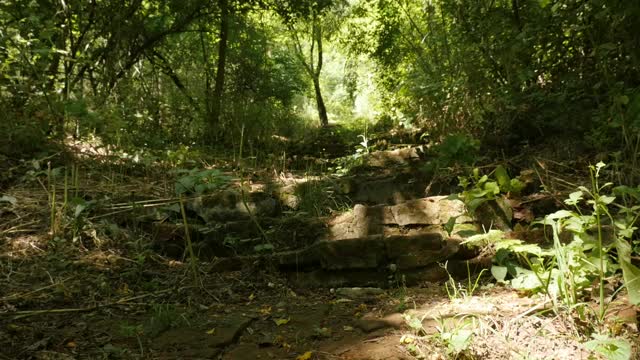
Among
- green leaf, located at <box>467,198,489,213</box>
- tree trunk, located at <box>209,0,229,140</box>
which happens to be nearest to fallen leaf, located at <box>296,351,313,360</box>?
green leaf, located at <box>467,198,489,213</box>

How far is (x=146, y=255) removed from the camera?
311cm

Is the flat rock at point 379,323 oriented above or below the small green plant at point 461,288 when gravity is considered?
below

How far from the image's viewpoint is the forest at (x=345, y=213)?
2.02m

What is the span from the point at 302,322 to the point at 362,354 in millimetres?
481

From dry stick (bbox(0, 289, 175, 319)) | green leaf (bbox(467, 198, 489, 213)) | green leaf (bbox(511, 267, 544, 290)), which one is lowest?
dry stick (bbox(0, 289, 175, 319))

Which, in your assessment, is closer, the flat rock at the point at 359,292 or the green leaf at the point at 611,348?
the green leaf at the point at 611,348

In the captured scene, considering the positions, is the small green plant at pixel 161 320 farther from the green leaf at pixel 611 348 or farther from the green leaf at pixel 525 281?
the green leaf at pixel 611 348

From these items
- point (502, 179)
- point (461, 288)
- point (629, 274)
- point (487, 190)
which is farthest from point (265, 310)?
point (502, 179)

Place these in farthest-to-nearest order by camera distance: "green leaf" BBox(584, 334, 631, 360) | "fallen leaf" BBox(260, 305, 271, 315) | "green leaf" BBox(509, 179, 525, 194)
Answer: "green leaf" BBox(509, 179, 525, 194) < "fallen leaf" BBox(260, 305, 271, 315) < "green leaf" BBox(584, 334, 631, 360)

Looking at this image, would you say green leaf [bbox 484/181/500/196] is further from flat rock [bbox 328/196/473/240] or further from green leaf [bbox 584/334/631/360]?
green leaf [bbox 584/334/631/360]

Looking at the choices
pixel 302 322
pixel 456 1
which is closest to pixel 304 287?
pixel 302 322

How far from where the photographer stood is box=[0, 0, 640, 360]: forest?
202cm

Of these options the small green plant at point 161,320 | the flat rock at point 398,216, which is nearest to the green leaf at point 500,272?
the flat rock at point 398,216

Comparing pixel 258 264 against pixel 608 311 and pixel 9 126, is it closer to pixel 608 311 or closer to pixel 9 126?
pixel 608 311
